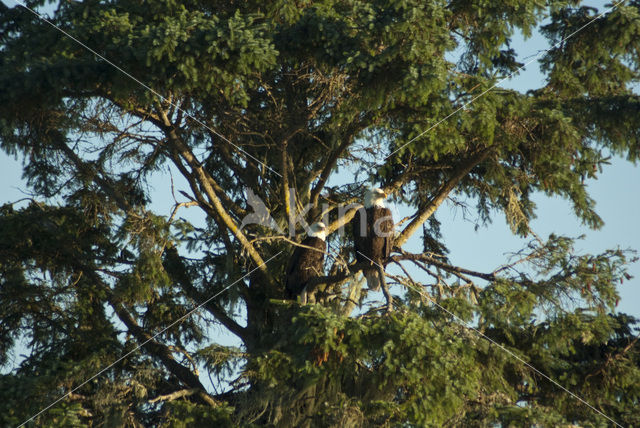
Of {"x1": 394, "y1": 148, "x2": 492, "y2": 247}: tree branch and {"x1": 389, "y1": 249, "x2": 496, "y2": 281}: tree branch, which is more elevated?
{"x1": 394, "y1": 148, "x2": 492, "y2": 247}: tree branch

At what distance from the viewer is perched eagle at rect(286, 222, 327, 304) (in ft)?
32.1

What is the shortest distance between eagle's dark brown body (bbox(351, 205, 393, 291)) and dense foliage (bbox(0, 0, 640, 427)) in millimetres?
188

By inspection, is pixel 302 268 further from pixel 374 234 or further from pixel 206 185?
pixel 206 185

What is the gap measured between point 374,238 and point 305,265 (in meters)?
0.80

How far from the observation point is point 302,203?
11367mm

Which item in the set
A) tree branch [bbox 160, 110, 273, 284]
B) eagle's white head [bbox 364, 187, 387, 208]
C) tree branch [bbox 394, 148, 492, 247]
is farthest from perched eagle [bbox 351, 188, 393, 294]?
tree branch [bbox 160, 110, 273, 284]

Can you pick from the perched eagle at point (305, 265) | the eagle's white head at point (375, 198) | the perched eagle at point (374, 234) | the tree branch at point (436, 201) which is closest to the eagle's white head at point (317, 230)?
the perched eagle at point (305, 265)

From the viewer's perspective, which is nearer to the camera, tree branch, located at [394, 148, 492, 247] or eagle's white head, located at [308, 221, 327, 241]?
eagle's white head, located at [308, 221, 327, 241]

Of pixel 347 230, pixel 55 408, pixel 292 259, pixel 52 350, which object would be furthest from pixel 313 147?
pixel 55 408

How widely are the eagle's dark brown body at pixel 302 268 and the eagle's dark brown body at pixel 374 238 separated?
428 mm

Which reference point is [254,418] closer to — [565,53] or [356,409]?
[356,409]

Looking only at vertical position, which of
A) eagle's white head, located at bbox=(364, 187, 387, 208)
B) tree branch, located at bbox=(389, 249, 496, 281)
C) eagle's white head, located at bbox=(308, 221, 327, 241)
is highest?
eagle's white head, located at bbox=(364, 187, 387, 208)

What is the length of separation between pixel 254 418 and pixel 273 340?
1152mm

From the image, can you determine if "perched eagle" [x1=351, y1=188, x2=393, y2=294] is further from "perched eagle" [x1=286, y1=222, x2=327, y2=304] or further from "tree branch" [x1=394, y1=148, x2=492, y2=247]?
"tree branch" [x1=394, y1=148, x2=492, y2=247]
